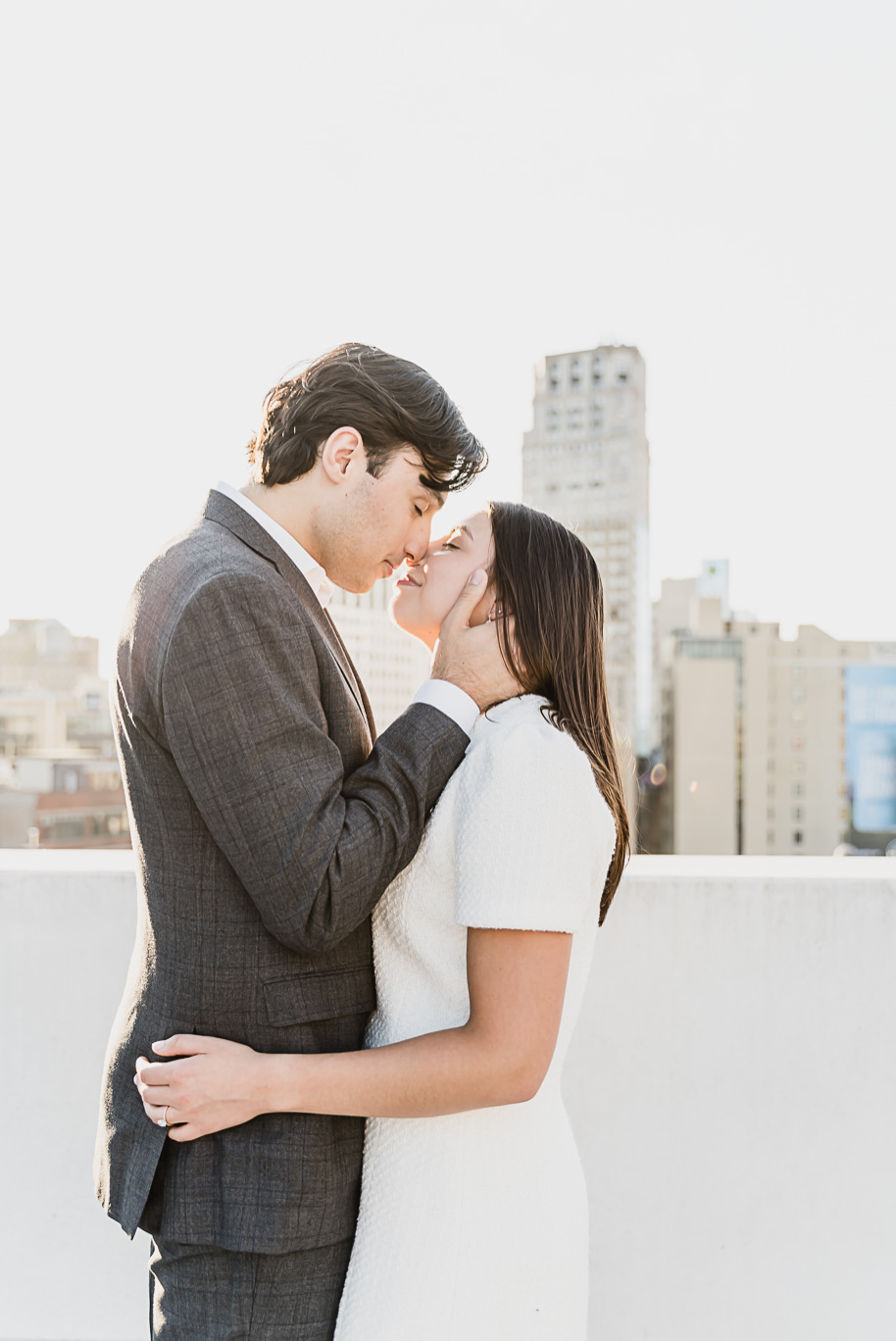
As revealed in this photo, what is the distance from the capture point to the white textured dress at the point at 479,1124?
3.17 feet

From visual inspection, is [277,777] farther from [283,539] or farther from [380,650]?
[380,650]

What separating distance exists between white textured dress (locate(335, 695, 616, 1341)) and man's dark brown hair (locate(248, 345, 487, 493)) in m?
0.37

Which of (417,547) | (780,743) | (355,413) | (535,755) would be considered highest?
(780,743)

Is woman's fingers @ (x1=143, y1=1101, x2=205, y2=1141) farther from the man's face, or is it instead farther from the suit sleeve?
the man's face

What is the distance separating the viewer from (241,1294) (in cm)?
98

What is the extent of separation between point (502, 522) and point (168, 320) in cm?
5277

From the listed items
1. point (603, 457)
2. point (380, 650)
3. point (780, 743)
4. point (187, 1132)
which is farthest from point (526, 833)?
point (603, 457)

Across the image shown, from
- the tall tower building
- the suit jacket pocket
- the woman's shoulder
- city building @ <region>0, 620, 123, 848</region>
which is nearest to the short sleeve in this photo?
the woman's shoulder

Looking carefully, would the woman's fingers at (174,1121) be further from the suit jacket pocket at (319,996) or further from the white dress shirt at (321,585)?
the white dress shirt at (321,585)

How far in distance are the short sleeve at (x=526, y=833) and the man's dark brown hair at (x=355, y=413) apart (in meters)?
0.41

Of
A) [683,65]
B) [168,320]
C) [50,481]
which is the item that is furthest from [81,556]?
[683,65]

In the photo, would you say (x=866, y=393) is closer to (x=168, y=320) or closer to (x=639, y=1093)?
(x=168, y=320)

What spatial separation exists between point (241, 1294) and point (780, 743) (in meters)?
58.7

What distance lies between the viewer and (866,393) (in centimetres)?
7019
